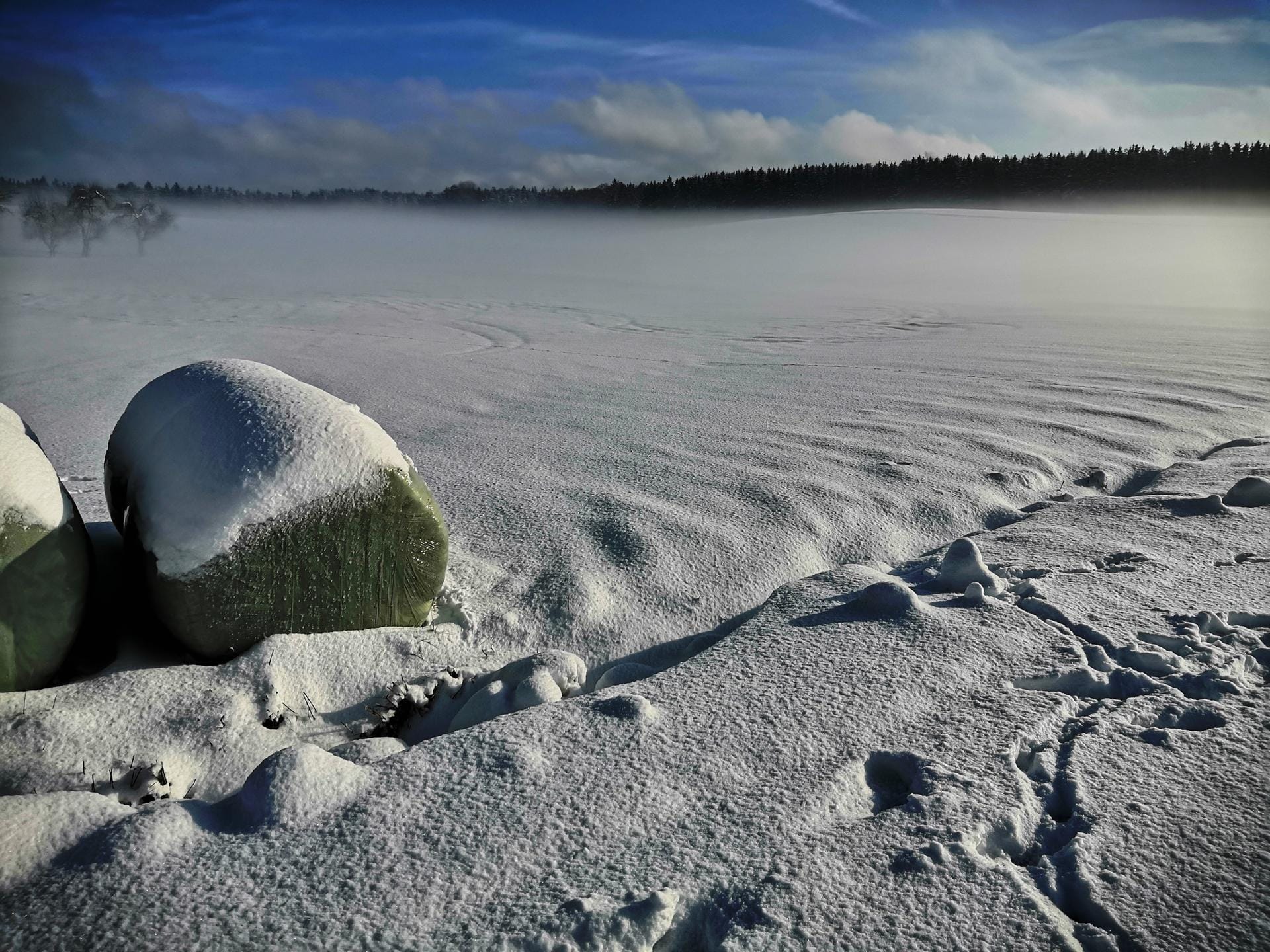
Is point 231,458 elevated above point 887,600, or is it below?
above

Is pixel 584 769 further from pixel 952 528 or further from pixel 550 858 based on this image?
pixel 952 528

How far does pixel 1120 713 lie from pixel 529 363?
5275 mm

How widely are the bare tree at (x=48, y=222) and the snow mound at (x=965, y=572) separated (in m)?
23.2

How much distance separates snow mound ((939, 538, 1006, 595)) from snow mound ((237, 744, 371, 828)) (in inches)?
62.2

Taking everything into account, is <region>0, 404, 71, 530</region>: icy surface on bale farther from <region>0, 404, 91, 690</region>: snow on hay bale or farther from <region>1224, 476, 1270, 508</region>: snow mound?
<region>1224, 476, 1270, 508</region>: snow mound

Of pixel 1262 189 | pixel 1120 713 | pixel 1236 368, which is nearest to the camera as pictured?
pixel 1120 713

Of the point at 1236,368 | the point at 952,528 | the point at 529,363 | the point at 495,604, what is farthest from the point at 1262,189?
the point at 495,604

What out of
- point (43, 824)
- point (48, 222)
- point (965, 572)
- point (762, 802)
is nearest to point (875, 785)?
point (762, 802)

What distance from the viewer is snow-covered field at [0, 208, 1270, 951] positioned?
3.91 feet

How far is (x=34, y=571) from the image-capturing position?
6.05ft

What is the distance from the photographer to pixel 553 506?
300cm

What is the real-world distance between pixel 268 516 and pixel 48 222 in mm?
24257

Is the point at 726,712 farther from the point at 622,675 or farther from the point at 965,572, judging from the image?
the point at 965,572

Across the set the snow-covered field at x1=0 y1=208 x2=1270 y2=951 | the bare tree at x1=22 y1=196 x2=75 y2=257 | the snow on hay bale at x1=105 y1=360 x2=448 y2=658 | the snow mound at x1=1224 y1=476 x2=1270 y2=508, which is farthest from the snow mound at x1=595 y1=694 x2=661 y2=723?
the bare tree at x1=22 y1=196 x2=75 y2=257
